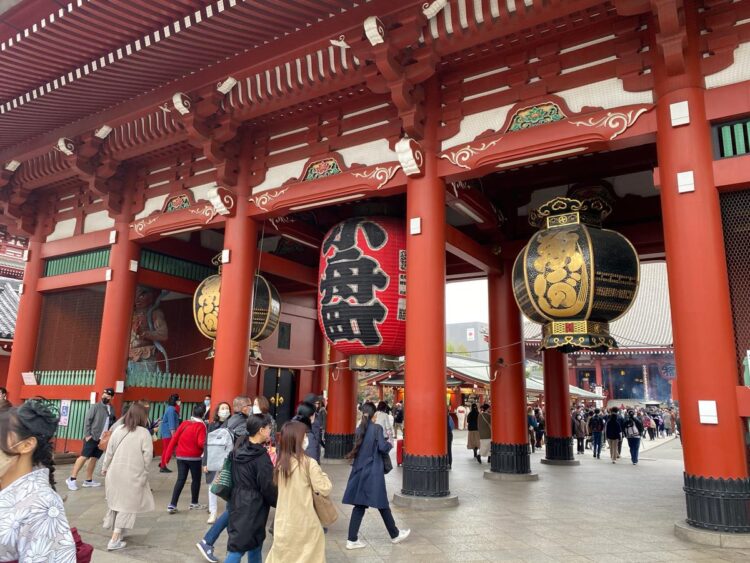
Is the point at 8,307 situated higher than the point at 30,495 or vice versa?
the point at 8,307

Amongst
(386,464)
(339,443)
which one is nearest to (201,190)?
(339,443)

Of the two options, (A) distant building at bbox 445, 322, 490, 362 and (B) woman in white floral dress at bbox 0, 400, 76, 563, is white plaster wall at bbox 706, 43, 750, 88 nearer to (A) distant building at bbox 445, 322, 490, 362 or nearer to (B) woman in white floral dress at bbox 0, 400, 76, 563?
(B) woman in white floral dress at bbox 0, 400, 76, 563

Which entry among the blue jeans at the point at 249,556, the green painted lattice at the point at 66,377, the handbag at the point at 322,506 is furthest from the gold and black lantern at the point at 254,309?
the handbag at the point at 322,506

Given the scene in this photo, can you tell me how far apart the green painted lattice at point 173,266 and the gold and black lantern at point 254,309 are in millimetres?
2303

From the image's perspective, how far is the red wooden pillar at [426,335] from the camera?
7590 millimetres

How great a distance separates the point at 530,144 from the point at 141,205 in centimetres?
855

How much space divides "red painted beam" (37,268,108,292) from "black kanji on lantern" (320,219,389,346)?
600 centimetres

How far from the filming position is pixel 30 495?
219 centimetres

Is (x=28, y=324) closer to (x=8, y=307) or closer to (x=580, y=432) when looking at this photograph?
(x=8, y=307)

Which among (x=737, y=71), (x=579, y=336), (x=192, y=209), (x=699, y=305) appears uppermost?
(x=737, y=71)

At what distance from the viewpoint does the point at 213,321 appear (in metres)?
10.5

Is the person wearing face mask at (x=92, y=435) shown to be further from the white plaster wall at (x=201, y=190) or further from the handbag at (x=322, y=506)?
the handbag at (x=322, y=506)

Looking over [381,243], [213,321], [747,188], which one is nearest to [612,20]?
[747,188]

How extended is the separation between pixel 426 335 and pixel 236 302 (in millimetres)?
3910
